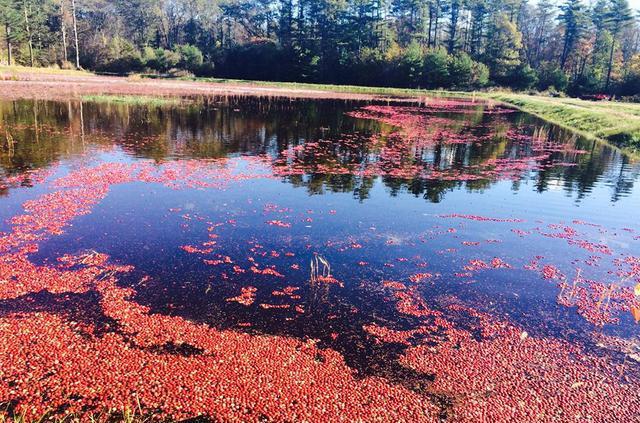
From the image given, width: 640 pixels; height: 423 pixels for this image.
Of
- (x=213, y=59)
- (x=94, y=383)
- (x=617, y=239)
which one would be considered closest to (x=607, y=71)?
(x=213, y=59)

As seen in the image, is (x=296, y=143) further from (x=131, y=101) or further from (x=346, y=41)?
(x=346, y=41)

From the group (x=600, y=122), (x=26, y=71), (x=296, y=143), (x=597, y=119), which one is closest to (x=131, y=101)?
(x=296, y=143)

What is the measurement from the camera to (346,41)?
9144 centimetres

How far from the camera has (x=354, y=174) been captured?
17.9 m

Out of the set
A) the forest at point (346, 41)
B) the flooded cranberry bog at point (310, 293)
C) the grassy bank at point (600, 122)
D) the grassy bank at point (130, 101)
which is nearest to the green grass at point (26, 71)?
the forest at point (346, 41)

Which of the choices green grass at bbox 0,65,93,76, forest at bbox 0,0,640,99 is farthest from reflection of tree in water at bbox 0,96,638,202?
forest at bbox 0,0,640,99

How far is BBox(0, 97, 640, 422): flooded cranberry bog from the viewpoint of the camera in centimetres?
572

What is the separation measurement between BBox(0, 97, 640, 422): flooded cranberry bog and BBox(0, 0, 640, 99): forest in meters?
66.8

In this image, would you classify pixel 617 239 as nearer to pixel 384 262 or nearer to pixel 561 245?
pixel 561 245

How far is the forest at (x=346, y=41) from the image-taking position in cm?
7712

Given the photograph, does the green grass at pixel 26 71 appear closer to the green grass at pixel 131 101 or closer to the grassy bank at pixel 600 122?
the green grass at pixel 131 101

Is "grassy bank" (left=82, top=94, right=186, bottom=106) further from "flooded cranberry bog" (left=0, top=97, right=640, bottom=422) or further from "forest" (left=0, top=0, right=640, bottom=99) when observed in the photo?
"forest" (left=0, top=0, right=640, bottom=99)

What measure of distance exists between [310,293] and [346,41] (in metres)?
90.6

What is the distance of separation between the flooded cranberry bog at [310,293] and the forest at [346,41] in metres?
66.8
